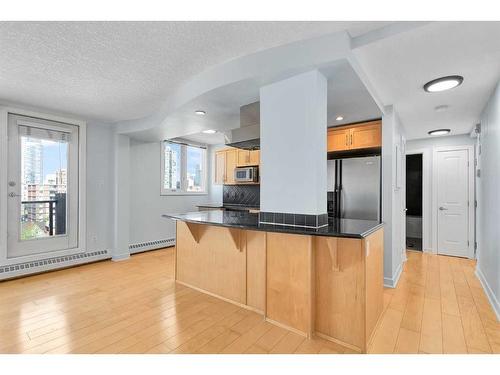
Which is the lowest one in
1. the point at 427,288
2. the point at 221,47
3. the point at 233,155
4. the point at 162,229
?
the point at 427,288

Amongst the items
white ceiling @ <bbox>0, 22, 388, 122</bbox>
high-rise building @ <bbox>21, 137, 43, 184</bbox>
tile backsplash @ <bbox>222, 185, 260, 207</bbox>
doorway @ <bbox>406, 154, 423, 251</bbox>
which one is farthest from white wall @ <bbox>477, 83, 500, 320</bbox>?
high-rise building @ <bbox>21, 137, 43, 184</bbox>

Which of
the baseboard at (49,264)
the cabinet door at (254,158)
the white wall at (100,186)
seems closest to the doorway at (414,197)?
the cabinet door at (254,158)

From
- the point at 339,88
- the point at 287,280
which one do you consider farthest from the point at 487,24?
the point at 287,280

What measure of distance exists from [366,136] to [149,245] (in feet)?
14.2

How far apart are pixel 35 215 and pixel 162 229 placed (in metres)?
2.15

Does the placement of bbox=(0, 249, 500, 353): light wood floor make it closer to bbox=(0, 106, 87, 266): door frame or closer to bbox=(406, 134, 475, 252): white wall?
bbox=(0, 106, 87, 266): door frame

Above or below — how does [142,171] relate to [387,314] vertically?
above

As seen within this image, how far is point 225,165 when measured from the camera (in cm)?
588

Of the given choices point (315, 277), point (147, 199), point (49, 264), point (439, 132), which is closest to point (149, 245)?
point (147, 199)

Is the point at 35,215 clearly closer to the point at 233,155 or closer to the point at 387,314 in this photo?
the point at 233,155

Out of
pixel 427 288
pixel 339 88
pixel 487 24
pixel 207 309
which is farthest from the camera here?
pixel 427 288

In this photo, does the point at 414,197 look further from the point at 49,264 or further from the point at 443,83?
the point at 49,264

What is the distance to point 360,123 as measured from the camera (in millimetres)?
3537

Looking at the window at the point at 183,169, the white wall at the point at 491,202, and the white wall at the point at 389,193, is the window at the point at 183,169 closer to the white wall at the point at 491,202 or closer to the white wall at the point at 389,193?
the white wall at the point at 389,193
